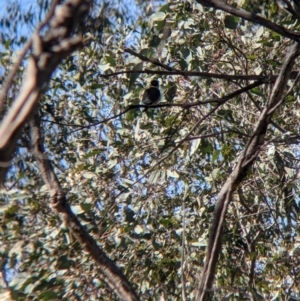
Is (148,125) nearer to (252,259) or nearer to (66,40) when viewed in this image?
(252,259)

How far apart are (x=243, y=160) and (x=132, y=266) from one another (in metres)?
1.78

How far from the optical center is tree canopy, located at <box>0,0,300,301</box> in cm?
318

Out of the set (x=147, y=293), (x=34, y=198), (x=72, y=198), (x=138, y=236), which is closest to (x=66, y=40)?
(x=34, y=198)

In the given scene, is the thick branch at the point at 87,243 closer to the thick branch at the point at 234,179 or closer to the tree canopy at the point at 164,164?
the tree canopy at the point at 164,164

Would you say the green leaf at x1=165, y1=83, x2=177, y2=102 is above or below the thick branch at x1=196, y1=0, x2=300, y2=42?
above

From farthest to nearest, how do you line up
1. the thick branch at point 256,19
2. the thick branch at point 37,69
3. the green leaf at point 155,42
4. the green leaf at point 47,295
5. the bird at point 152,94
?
the bird at point 152,94
the green leaf at point 155,42
the thick branch at point 256,19
the green leaf at point 47,295
the thick branch at point 37,69

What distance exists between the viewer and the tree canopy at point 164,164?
318 centimetres

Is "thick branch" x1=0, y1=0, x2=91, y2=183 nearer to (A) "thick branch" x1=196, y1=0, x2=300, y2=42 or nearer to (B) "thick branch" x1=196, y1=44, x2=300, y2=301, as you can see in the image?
(B) "thick branch" x1=196, y1=44, x2=300, y2=301

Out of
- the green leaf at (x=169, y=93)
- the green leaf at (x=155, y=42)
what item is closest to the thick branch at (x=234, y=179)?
the green leaf at (x=155, y=42)

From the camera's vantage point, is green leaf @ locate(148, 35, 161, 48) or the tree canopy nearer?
the tree canopy

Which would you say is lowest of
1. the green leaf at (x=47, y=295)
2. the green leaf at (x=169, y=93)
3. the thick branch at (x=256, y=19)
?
the green leaf at (x=47, y=295)

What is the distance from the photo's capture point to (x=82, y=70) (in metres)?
5.33

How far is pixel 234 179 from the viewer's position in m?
2.96

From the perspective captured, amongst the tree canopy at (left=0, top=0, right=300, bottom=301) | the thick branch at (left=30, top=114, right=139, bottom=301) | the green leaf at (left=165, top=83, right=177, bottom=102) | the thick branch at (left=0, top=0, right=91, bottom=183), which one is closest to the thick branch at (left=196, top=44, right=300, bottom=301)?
the tree canopy at (left=0, top=0, right=300, bottom=301)
